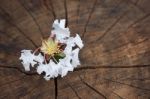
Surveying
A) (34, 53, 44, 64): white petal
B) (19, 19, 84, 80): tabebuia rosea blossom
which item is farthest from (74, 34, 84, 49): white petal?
(34, 53, 44, 64): white petal

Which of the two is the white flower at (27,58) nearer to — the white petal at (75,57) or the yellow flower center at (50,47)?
the yellow flower center at (50,47)

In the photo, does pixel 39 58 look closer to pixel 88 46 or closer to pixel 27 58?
pixel 27 58

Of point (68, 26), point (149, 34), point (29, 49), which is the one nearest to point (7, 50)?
point (29, 49)

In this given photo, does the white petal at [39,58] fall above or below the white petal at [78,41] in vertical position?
below

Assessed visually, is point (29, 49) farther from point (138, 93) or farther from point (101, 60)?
point (138, 93)

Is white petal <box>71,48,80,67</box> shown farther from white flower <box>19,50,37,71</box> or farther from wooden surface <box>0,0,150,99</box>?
white flower <box>19,50,37,71</box>

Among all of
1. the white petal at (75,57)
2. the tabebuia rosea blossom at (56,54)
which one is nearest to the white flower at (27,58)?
the tabebuia rosea blossom at (56,54)

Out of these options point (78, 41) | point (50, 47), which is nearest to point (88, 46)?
point (78, 41)
